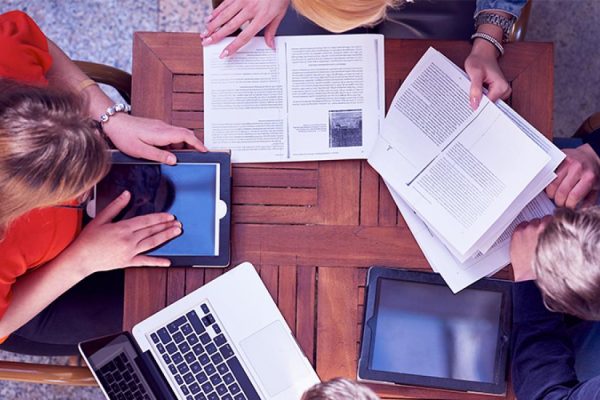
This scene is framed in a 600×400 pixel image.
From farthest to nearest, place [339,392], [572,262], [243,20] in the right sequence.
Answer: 1. [243,20]
2. [572,262]
3. [339,392]

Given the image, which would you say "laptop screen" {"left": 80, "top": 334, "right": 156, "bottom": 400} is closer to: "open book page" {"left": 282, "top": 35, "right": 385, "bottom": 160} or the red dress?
the red dress

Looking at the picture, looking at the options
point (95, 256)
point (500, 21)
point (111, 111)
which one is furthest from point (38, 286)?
point (500, 21)

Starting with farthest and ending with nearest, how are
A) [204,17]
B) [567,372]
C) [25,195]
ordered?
1. [204,17]
2. [567,372]
3. [25,195]

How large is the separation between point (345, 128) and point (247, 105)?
17cm

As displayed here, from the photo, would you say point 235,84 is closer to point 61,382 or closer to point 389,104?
point 389,104

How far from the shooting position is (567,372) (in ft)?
3.37

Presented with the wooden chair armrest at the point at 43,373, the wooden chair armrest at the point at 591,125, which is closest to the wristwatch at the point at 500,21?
the wooden chair armrest at the point at 591,125

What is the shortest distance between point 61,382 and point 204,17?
1052mm

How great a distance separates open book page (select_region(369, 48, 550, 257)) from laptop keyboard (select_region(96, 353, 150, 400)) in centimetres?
52

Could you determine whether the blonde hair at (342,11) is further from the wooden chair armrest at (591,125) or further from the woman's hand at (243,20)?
the wooden chair armrest at (591,125)

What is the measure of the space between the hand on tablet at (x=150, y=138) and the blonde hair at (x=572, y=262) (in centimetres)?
55

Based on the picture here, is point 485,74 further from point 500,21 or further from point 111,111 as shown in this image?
point 111,111

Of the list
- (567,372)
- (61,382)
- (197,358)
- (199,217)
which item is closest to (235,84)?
(199,217)

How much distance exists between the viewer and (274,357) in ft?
3.45
